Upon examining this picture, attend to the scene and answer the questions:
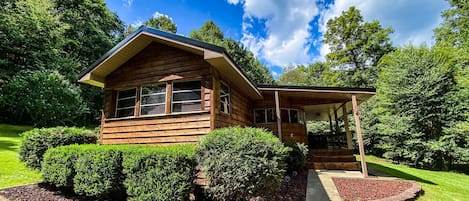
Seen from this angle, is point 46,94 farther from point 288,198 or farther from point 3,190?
point 288,198

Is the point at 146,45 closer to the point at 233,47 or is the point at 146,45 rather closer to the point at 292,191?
the point at 292,191

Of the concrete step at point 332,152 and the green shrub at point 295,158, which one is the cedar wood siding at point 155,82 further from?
the concrete step at point 332,152

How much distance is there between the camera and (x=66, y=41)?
19.4 m

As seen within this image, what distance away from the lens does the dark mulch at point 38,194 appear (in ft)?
14.7

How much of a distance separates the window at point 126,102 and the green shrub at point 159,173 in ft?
10.8

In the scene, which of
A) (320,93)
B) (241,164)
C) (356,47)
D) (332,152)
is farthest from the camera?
(356,47)

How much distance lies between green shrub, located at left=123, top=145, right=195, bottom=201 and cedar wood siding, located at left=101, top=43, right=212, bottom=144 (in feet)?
5.90

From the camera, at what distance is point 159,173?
389 centimetres

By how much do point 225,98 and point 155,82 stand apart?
92.7 inches

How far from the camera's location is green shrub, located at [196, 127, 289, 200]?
383 centimetres

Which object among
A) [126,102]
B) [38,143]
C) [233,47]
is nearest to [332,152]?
[126,102]

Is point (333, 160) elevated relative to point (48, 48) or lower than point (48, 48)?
lower

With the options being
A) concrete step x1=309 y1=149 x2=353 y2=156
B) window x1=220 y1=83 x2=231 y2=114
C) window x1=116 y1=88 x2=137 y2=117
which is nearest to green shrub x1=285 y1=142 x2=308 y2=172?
concrete step x1=309 y1=149 x2=353 y2=156

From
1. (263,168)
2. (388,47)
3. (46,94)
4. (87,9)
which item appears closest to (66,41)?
(87,9)
